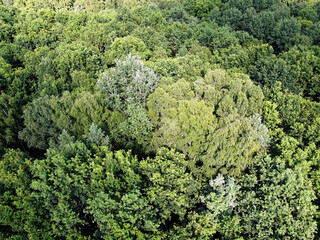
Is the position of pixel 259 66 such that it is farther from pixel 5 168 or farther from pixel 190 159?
pixel 5 168

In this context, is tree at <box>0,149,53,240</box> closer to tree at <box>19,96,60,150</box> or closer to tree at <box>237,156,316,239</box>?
tree at <box>19,96,60,150</box>

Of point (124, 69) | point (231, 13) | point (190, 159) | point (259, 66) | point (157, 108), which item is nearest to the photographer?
point (190, 159)

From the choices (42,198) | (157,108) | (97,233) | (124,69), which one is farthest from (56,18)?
(97,233)

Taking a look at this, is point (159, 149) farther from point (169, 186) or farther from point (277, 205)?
point (277, 205)

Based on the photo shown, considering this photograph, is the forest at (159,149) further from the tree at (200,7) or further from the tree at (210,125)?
the tree at (200,7)

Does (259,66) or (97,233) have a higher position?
(259,66)

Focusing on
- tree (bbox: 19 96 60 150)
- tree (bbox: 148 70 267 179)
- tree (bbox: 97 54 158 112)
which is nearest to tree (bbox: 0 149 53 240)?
tree (bbox: 19 96 60 150)

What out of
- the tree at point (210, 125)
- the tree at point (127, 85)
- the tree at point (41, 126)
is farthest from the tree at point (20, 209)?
the tree at point (127, 85)
